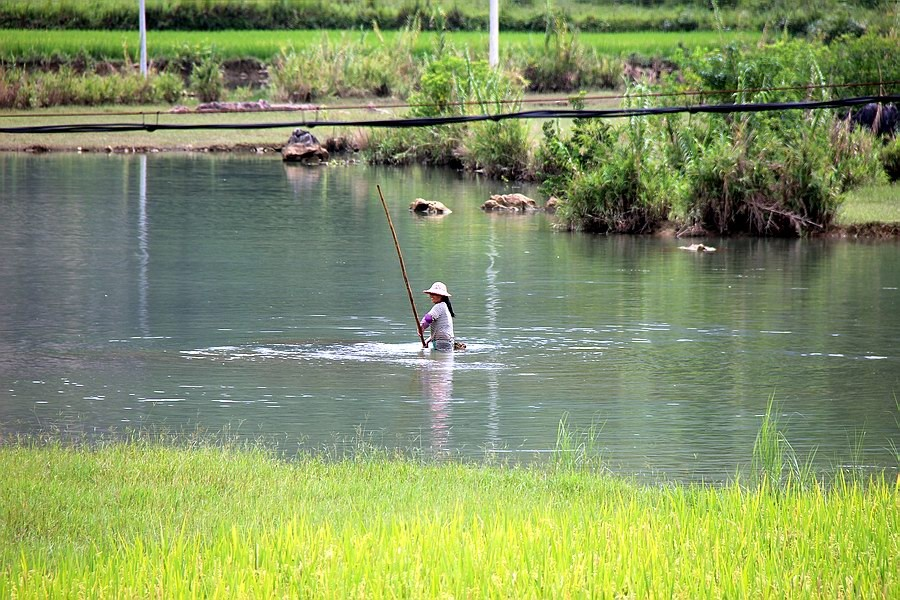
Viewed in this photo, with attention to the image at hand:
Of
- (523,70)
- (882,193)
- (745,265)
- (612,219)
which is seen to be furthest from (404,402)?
(523,70)

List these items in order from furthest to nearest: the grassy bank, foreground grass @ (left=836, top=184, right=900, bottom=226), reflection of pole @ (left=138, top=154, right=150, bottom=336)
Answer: the grassy bank < foreground grass @ (left=836, top=184, right=900, bottom=226) < reflection of pole @ (left=138, top=154, right=150, bottom=336)

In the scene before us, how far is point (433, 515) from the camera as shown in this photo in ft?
29.6

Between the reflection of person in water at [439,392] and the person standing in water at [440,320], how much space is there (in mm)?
135

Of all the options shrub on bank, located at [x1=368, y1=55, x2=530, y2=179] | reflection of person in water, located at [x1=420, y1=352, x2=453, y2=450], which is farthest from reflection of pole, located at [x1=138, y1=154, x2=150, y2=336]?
shrub on bank, located at [x1=368, y1=55, x2=530, y2=179]

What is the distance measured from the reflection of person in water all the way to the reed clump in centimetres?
133

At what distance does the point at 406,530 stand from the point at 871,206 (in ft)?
72.3

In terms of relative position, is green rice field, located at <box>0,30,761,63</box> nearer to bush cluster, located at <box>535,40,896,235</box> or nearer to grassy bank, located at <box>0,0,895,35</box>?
grassy bank, located at <box>0,0,895,35</box>

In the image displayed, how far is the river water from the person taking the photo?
41.7 ft

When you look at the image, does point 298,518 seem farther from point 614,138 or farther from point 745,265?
point 614,138

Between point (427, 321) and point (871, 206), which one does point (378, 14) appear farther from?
point (427, 321)

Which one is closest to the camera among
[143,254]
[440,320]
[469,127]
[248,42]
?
[440,320]

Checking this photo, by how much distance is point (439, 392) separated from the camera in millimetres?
14242

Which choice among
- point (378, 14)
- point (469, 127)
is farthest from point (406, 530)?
point (378, 14)

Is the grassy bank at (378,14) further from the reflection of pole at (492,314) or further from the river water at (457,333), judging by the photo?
the reflection of pole at (492,314)
